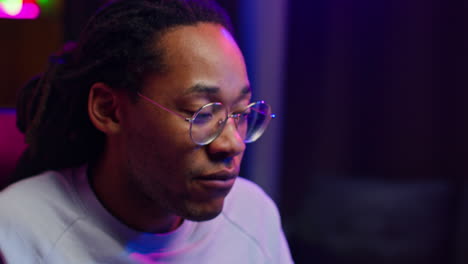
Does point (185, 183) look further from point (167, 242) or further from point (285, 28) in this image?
point (285, 28)

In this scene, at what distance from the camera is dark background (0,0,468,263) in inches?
130

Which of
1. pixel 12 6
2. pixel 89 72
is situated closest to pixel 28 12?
pixel 12 6

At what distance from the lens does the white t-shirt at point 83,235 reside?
4.32 feet

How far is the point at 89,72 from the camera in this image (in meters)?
1.45

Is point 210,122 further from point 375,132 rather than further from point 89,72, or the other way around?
point 375,132

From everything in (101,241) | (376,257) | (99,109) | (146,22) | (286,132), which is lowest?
(376,257)

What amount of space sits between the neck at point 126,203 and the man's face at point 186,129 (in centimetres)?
8

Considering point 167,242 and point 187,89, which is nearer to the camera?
point 187,89

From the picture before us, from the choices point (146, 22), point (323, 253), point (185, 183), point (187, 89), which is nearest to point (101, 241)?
point (185, 183)

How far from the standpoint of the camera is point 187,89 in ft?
4.27

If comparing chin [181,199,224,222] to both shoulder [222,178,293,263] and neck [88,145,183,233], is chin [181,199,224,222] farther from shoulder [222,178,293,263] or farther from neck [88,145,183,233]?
shoulder [222,178,293,263]

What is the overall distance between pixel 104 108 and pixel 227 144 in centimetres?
38

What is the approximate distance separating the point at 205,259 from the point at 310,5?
2.17m

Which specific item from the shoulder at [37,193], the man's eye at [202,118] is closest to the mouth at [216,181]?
the man's eye at [202,118]
